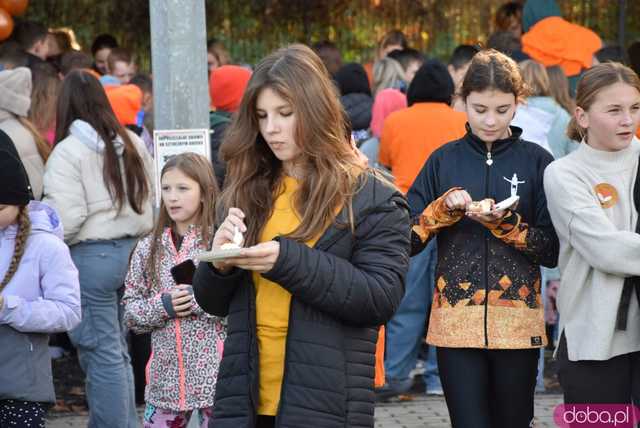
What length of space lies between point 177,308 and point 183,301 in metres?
0.04

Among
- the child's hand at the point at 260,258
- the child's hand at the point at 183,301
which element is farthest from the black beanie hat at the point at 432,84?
the child's hand at the point at 260,258

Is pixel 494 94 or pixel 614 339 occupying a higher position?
pixel 494 94

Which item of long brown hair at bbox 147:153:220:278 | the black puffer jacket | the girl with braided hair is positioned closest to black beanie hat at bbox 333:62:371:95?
long brown hair at bbox 147:153:220:278

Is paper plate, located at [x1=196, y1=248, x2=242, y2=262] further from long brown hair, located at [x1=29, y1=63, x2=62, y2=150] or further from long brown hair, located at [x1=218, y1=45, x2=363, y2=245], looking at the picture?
long brown hair, located at [x1=29, y1=63, x2=62, y2=150]

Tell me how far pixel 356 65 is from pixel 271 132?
5.88 meters

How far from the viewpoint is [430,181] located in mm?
5402

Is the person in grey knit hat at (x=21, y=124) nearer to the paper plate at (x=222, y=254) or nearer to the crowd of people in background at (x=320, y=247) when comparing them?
the crowd of people in background at (x=320, y=247)

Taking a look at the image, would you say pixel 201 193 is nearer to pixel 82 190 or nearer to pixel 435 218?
pixel 82 190

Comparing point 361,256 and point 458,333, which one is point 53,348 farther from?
point 361,256

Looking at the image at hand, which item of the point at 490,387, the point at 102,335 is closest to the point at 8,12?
the point at 102,335

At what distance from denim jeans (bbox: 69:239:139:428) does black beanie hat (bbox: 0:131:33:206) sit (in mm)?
1689

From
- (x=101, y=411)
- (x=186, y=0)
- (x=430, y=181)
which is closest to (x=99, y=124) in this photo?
(x=186, y=0)

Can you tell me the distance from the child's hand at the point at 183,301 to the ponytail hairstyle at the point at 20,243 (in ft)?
2.41

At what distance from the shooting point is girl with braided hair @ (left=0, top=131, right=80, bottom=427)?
5.14 meters
